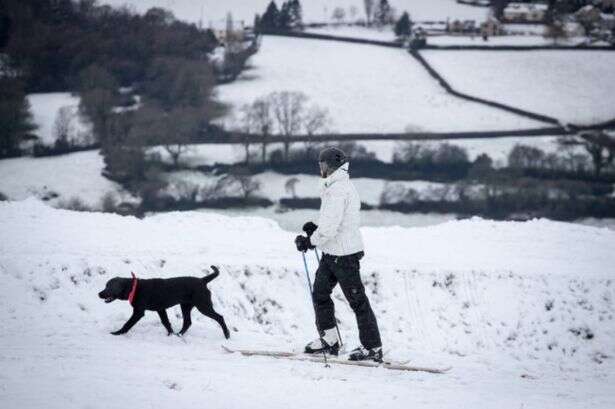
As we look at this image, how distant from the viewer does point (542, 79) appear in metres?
54.6

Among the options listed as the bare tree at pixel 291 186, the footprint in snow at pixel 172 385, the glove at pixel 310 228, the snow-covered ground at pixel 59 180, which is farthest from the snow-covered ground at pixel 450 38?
the footprint in snow at pixel 172 385

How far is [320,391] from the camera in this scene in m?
6.45

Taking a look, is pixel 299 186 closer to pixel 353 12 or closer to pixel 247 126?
pixel 247 126

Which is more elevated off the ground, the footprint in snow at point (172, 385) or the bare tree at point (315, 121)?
the bare tree at point (315, 121)

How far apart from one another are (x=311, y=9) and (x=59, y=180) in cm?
4663

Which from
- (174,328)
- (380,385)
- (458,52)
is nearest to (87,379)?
(174,328)

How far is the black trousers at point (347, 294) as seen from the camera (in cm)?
739

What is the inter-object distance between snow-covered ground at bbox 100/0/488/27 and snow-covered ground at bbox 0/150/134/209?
31.3 metres

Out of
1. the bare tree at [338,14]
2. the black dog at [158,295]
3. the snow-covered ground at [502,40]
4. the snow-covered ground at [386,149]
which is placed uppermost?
the bare tree at [338,14]

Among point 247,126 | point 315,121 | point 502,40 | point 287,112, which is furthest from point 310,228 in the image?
point 502,40

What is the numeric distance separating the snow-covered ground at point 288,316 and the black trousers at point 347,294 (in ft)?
1.81

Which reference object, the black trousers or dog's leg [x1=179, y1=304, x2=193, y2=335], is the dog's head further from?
the black trousers

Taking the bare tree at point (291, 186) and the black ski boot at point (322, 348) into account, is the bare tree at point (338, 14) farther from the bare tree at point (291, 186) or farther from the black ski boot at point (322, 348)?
the black ski boot at point (322, 348)

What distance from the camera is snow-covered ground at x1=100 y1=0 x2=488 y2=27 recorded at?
64.6 meters
